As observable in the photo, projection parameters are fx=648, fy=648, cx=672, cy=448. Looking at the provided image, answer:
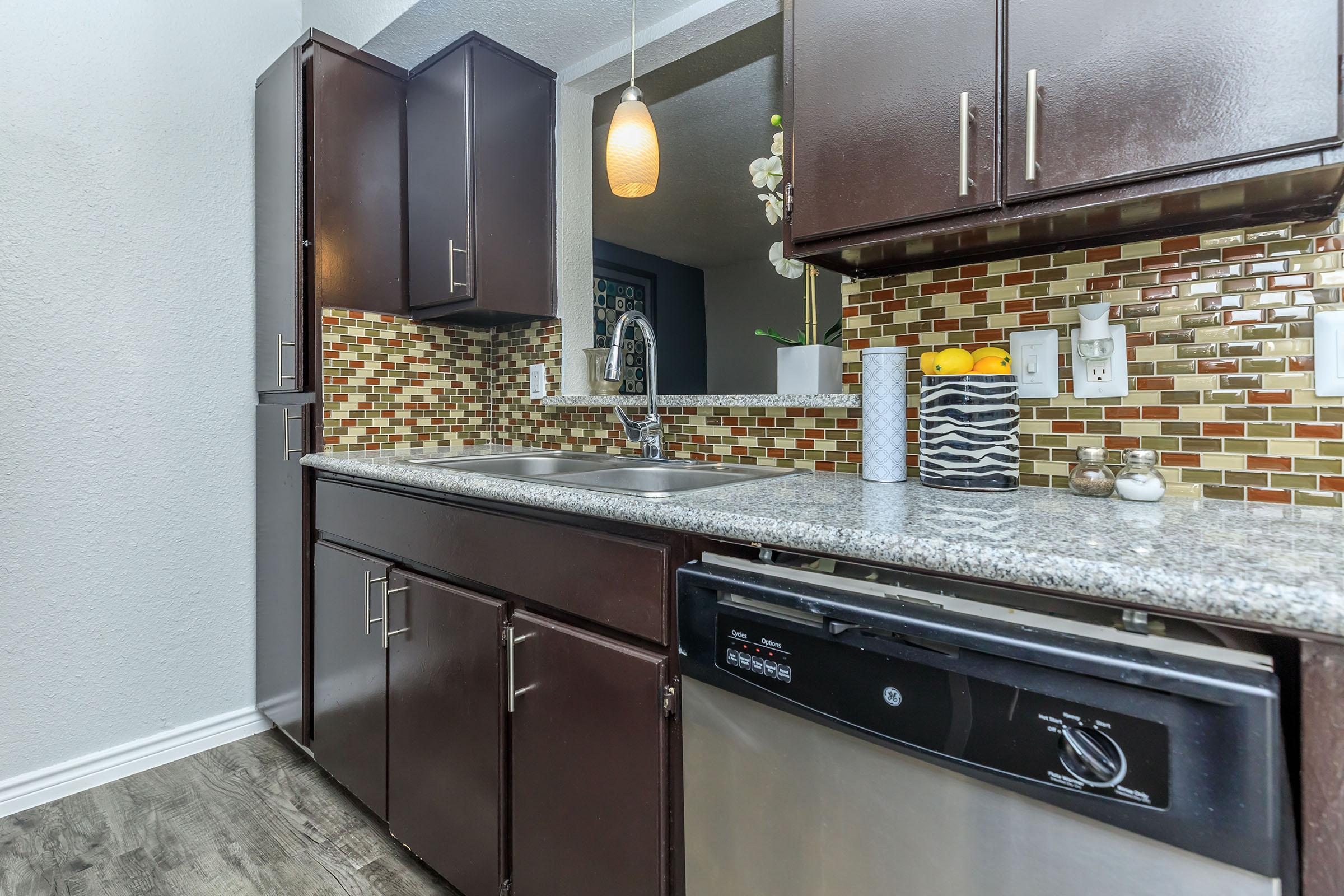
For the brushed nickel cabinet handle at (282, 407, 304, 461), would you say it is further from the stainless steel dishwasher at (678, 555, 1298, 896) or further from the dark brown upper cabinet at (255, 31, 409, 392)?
the stainless steel dishwasher at (678, 555, 1298, 896)

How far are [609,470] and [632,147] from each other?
789mm

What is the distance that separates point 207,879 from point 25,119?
1.98 metres

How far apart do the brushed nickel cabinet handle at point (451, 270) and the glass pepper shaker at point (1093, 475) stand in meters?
1.60

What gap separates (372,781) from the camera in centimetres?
157

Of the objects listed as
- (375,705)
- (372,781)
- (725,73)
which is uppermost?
(725,73)

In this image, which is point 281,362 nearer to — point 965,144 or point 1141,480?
point 965,144

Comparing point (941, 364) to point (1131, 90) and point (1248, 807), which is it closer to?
point (1131, 90)

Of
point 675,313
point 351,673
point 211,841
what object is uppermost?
point 675,313

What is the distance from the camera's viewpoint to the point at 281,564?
6.58 feet

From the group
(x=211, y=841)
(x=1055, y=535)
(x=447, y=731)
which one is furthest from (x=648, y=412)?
(x=211, y=841)

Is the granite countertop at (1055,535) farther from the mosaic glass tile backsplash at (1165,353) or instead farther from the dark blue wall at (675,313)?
the dark blue wall at (675,313)

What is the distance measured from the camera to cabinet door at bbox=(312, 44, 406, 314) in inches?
73.4

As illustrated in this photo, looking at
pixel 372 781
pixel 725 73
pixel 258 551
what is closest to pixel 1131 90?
pixel 725 73

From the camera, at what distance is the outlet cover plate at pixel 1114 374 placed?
3.46 feet
